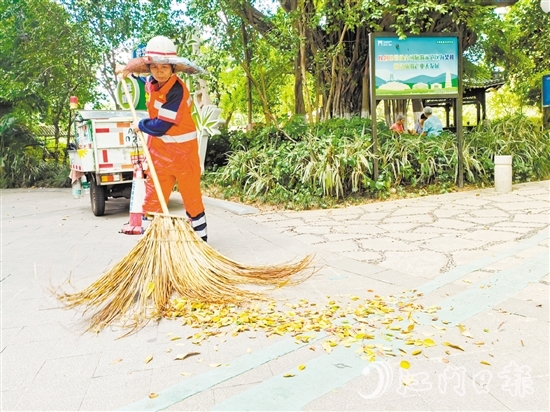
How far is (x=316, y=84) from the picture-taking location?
1077 cm

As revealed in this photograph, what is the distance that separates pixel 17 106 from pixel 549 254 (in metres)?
15.7

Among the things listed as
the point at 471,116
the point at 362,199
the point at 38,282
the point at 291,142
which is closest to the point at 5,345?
the point at 38,282

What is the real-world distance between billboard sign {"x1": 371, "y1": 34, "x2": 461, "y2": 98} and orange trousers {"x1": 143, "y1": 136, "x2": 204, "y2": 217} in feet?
15.0

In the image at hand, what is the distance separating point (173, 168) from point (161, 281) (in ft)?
4.65

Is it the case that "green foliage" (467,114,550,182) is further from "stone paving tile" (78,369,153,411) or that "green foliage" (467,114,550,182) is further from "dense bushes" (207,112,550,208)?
"stone paving tile" (78,369,153,411)

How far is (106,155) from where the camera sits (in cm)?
747

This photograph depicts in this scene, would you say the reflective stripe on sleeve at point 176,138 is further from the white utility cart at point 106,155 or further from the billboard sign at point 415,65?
the billboard sign at point 415,65

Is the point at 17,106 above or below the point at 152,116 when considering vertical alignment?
above

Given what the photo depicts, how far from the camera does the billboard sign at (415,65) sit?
26.6ft

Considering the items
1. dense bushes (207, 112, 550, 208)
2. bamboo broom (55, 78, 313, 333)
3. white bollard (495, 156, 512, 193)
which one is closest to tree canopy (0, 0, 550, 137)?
dense bushes (207, 112, 550, 208)

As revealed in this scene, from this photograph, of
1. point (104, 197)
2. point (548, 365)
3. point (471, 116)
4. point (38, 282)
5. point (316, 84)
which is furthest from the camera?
point (471, 116)

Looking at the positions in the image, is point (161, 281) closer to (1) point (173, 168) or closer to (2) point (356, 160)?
(1) point (173, 168)

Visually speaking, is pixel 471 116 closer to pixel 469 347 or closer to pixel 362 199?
pixel 362 199

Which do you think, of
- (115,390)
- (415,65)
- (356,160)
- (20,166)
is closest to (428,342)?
(115,390)
